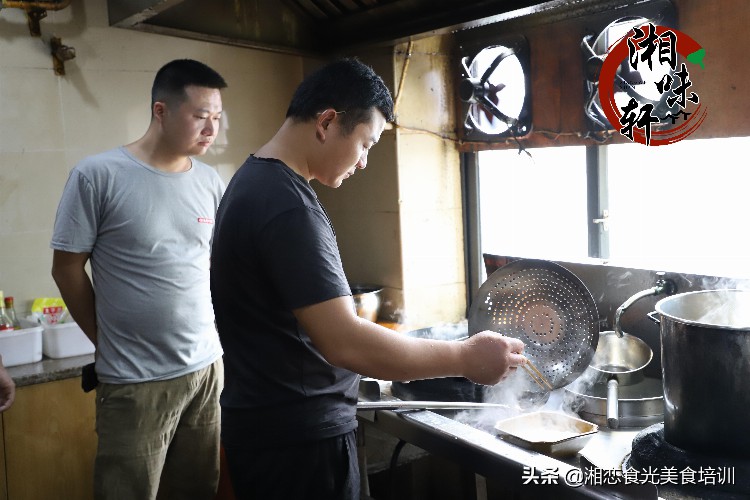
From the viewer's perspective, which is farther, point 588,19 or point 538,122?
point 538,122

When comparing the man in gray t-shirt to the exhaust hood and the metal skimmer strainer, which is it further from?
the metal skimmer strainer

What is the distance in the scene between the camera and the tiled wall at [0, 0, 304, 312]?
8.11 feet

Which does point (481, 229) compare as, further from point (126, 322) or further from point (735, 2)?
point (126, 322)

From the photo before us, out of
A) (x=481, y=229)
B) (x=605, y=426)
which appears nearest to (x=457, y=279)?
(x=481, y=229)

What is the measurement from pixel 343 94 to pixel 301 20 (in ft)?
5.77

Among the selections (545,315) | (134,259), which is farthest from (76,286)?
(545,315)

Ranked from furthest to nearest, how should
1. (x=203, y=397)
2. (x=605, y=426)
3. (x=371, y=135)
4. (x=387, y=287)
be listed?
(x=387, y=287) → (x=203, y=397) → (x=605, y=426) → (x=371, y=135)

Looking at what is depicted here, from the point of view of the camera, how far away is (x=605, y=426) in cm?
157

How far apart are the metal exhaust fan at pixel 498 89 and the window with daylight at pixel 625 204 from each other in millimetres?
135

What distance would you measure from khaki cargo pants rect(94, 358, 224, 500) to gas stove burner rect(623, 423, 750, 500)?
1.24 meters

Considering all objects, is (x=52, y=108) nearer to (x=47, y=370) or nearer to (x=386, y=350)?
(x=47, y=370)

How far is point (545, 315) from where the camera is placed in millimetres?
1741

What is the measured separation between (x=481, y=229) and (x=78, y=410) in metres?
1.64

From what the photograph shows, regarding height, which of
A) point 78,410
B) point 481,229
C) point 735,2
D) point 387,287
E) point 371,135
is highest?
point 735,2
